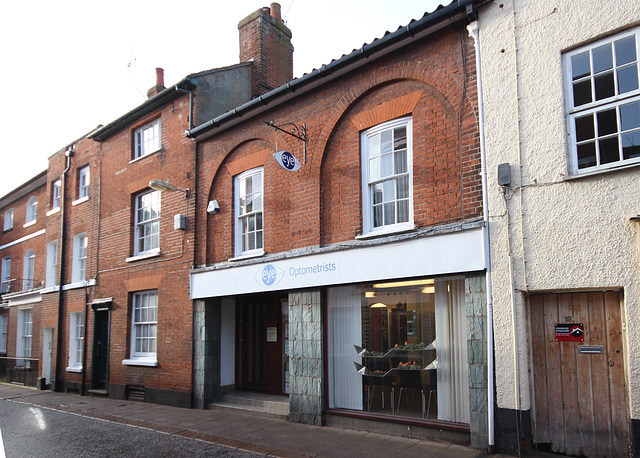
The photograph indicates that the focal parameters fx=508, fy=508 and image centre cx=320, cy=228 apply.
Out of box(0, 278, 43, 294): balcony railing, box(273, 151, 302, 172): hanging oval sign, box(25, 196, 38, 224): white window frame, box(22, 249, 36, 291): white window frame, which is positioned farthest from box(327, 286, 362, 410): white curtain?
box(25, 196, 38, 224): white window frame

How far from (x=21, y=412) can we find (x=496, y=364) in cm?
1143

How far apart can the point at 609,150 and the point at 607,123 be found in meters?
0.35

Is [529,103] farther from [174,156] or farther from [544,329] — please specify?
[174,156]

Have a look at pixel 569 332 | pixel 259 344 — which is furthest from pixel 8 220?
pixel 569 332

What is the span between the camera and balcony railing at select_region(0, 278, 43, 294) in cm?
1948

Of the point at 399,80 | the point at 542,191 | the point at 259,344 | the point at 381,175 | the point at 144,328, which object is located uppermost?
the point at 399,80

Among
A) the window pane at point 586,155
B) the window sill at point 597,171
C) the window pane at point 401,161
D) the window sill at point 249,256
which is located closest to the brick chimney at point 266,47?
the window sill at point 249,256

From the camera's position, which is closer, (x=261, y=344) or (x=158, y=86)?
(x=261, y=344)

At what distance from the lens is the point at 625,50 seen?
621cm

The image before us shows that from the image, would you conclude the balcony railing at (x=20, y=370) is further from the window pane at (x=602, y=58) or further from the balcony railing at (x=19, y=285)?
the window pane at (x=602, y=58)

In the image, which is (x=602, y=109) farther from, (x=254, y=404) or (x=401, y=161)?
(x=254, y=404)

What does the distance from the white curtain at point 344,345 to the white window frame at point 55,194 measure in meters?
13.7

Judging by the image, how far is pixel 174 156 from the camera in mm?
13047

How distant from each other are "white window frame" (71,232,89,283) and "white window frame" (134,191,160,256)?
3260 millimetres
